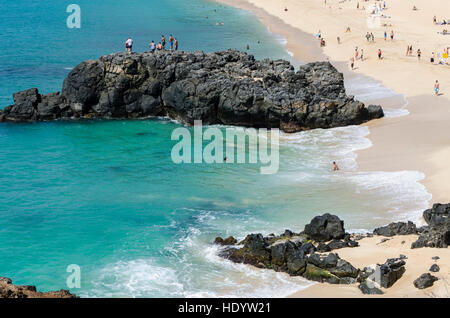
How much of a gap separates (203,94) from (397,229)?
79.0ft

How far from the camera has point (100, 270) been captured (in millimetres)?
28781

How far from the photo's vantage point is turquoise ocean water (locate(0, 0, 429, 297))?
28.2 m

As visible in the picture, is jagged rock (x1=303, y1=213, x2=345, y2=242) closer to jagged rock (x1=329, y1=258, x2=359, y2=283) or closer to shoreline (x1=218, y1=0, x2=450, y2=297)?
shoreline (x1=218, y1=0, x2=450, y2=297)

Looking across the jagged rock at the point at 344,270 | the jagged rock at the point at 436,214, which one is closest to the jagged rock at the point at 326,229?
the jagged rock at the point at 344,270

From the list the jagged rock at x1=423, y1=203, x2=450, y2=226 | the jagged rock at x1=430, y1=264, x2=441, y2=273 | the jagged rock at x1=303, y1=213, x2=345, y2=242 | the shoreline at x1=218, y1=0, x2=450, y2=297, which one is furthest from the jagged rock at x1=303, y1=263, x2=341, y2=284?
the jagged rock at x1=423, y1=203, x2=450, y2=226

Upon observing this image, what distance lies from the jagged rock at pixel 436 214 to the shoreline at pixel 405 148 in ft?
6.93

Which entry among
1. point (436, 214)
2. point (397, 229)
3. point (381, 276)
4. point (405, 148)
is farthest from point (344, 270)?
point (405, 148)

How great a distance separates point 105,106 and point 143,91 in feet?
11.7

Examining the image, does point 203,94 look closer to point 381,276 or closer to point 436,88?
point 436,88

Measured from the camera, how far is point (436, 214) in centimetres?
3073

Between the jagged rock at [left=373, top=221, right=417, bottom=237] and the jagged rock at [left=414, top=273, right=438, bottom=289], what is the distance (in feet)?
19.7

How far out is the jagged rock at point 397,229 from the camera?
29562mm
